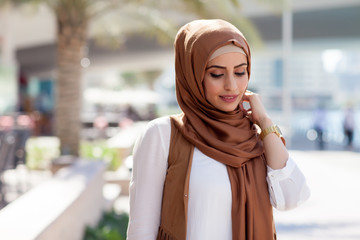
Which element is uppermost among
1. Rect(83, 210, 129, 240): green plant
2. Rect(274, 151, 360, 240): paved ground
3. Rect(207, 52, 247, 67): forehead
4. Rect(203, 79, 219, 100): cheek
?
Rect(207, 52, 247, 67): forehead

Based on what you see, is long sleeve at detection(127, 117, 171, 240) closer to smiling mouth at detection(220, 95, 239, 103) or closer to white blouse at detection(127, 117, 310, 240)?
white blouse at detection(127, 117, 310, 240)

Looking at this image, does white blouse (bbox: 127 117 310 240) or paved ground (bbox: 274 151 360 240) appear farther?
paved ground (bbox: 274 151 360 240)

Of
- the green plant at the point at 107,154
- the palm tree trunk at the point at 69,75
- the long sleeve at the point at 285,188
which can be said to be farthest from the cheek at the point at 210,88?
the palm tree trunk at the point at 69,75

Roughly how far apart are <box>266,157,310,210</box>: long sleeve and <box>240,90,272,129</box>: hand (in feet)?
0.69

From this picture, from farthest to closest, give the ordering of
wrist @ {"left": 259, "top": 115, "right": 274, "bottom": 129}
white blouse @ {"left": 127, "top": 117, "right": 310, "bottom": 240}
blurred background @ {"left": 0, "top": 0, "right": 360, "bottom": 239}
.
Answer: blurred background @ {"left": 0, "top": 0, "right": 360, "bottom": 239}
wrist @ {"left": 259, "top": 115, "right": 274, "bottom": 129}
white blouse @ {"left": 127, "top": 117, "right": 310, "bottom": 240}

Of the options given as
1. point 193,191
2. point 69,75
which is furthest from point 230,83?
point 69,75

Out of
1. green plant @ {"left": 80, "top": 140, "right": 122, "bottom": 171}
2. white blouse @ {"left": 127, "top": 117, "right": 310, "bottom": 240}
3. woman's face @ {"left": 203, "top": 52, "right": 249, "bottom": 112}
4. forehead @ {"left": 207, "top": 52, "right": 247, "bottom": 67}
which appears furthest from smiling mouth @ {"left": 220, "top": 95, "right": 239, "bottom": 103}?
green plant @ {"left": 80, "top": 140, "right": 122, "bottom": 171}

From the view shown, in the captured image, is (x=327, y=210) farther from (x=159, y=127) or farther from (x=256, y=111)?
(x=159, y=127)

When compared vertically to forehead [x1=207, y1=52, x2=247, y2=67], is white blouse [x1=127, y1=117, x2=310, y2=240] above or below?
below

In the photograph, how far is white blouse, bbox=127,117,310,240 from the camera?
1922mm

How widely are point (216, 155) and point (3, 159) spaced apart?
4.62m

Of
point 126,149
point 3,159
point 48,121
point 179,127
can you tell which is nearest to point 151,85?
point 48,121

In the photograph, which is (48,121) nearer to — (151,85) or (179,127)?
(179,127)

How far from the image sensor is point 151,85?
45469 millimetres
